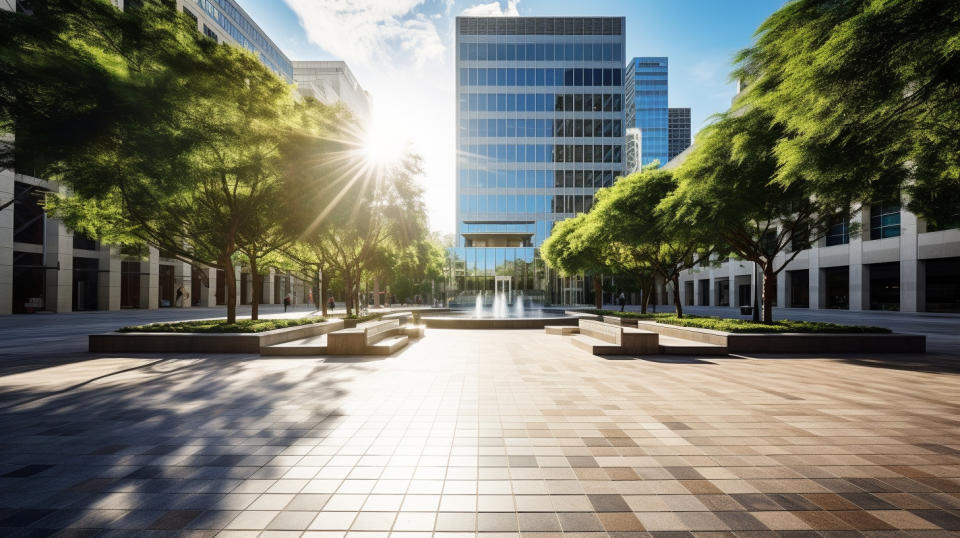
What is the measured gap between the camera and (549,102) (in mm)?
56469

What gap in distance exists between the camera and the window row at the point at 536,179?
5559 cm

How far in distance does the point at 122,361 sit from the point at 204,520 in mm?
10741

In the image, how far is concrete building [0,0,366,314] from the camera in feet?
89.5

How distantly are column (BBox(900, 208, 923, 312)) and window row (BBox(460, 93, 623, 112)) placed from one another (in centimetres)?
3459

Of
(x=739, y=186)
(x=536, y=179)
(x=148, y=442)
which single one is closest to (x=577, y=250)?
(x=739, y=186)

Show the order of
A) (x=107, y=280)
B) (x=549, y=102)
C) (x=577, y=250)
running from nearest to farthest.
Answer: (x=577, y=250) < (x=107, y=280) < (x=549, y=102)

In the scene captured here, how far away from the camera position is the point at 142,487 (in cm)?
389

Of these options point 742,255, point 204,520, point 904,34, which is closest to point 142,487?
point 204,520

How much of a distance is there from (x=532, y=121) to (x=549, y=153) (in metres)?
5.34

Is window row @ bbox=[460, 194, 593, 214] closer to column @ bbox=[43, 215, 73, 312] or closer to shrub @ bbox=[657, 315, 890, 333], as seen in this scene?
column @ bbox=[43, 215, 73, 312]

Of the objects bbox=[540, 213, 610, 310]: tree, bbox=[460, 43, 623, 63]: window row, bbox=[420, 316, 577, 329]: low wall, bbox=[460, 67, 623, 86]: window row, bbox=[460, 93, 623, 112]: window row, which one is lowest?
bbox=[420, 316, 577, 329]: low wall

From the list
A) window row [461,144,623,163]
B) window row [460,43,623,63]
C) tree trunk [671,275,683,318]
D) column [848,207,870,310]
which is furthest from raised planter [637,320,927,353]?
window row [460,43,623,63]

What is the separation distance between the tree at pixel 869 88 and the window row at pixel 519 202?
149 feet

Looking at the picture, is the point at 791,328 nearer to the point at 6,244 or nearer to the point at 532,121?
the point at 6,244
